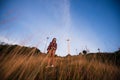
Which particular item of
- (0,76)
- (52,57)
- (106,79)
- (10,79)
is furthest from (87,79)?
(52,57)

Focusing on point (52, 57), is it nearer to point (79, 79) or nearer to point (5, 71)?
point (79, 79)

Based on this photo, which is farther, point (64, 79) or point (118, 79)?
point (118, 79)

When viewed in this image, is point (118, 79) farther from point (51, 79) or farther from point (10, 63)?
point (10, 63)

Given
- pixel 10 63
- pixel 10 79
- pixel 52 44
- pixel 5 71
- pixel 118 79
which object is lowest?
pixel 118 79

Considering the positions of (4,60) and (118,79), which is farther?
(118,79)

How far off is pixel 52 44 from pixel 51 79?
4161mm

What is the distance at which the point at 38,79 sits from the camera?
2211 mm

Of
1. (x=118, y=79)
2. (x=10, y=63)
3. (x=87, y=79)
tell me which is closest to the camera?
(x=10, y=63)

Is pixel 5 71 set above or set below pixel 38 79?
above

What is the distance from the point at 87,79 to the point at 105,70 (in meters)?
1.26

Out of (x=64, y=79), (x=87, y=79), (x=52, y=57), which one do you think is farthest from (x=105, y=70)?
(x=52, y=57)

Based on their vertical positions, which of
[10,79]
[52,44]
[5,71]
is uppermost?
[52,44]

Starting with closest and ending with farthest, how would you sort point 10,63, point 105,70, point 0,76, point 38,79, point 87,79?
point 0,76 < point 38,79 < point 10,63 < point 87,79 < point 105,70

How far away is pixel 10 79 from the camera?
6.44 feet
